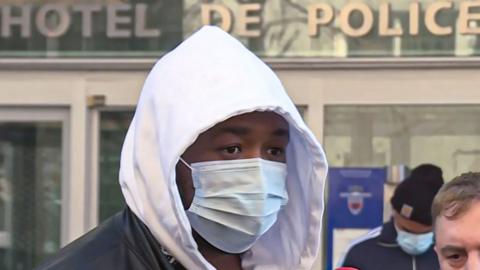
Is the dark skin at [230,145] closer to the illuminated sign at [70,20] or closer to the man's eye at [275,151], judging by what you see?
the man's eye at [275,151]

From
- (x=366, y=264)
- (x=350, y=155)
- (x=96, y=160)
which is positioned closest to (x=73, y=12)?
(x=96, y=160)

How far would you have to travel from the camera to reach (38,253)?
4.89 m

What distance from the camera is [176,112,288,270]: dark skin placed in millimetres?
1776

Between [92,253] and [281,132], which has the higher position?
[281,132]

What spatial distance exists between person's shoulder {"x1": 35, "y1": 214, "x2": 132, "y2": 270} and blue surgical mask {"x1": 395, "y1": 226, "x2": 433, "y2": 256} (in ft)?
8.97

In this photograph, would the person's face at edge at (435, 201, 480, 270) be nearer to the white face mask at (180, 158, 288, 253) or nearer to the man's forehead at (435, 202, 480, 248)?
the man's forehead at (435, 202, 480, 248)

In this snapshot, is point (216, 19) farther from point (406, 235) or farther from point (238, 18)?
point (406, 235)

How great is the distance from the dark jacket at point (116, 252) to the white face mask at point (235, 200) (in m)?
0.13

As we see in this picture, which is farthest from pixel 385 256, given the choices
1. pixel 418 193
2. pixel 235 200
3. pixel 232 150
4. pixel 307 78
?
pixel 232 150

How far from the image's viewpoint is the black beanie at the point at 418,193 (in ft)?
13.9

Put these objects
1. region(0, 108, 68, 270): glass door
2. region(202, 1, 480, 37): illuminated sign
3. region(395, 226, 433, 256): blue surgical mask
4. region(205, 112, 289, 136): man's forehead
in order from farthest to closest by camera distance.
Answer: region(0, 108, 68, 270): glass door → region(202, 1, 480, 37): illuminated sign → region(395, 226, 433, 256): blue surgical mask → region(205, 112, 289, 136): man's forehead

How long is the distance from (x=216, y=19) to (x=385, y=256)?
1.50 metres

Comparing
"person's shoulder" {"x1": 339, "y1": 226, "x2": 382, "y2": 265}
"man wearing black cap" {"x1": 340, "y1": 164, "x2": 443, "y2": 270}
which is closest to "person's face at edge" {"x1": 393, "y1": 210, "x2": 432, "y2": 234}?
"man wearing black cap" {"x1": 340, "y1": 164, "x2": 443, "y2": 270}

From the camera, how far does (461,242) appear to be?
1902mm
